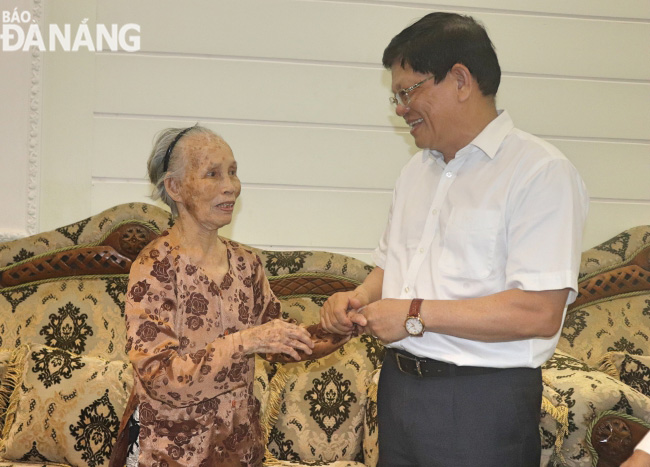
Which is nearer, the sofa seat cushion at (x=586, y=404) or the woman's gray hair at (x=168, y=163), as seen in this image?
the woman's gray hair at (x=168, y=163)

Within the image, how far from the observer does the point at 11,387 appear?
288cm

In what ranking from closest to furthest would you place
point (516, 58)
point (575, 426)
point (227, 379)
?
point (227, 379)
point (575, 426)
point (516, 58)

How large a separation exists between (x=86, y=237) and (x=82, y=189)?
10.5 inches

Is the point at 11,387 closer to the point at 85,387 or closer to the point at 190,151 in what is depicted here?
the point at 85,387

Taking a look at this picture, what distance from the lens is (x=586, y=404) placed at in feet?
8.89

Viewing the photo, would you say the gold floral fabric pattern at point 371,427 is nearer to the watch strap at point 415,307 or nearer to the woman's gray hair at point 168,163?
the watch strap at point 415,307

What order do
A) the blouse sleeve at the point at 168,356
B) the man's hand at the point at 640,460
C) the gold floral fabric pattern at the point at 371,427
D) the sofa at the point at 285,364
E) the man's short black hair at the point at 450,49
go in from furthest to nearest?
1. the gold floral fabric pattern at the point at 371,427
2. the sofa at the point at 285,364
3. the man's short black hair at the point at 450,49
4. the blouse sleeve at the point at 168,356
5. the man's hand at the point at 640,460

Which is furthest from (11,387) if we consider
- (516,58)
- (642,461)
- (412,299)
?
(516,58)

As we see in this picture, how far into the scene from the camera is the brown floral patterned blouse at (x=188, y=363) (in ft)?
5.63

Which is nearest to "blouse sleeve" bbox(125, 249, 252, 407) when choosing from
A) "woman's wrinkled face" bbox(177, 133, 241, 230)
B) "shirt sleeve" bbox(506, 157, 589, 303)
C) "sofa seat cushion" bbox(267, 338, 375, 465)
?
"woman's wrinkled face" bbox(177, 133, 241, 230)

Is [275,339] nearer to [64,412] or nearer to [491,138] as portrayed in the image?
[491,138]

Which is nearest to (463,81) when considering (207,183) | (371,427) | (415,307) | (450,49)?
(450,49)

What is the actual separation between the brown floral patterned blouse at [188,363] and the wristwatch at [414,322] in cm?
40

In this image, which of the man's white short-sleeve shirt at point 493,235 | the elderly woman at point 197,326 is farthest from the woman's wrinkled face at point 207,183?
the man's white short-sleeve shirt at point 493,235
